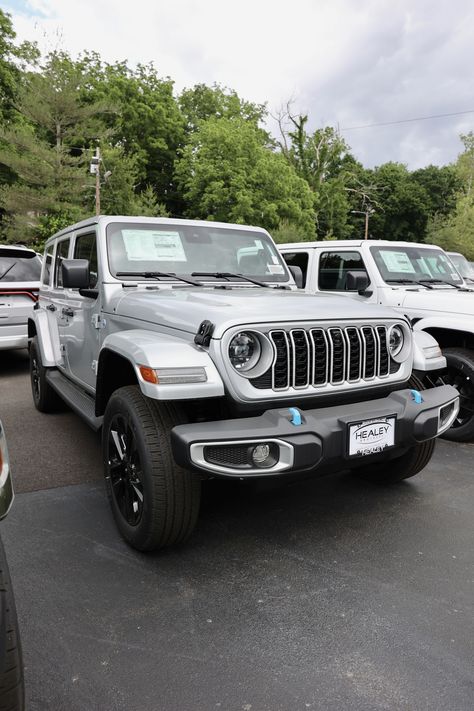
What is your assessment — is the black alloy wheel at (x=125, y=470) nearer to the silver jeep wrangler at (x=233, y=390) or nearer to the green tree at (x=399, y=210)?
the silver jeep wrangler at (x=233, y=390)

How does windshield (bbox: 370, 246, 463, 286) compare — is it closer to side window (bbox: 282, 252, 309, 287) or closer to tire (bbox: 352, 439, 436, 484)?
side window (bbox: 282, 252, 309, 287)

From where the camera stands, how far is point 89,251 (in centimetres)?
408

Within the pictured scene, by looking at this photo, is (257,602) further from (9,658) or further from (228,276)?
(228,276)

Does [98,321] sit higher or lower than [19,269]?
lower

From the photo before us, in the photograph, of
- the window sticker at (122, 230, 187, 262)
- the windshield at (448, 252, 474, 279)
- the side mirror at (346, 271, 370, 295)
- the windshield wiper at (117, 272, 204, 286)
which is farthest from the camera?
the windshield at (448, 252, 474, 279)

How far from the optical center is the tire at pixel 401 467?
3.44 metres

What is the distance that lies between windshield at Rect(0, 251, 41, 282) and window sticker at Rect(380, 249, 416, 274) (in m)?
4.97

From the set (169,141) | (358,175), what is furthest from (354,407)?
(358,175)

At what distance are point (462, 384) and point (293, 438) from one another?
2.96 meters

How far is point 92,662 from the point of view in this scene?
2.06m

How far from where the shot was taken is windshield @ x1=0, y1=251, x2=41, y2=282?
7531mm

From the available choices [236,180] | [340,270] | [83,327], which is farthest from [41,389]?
[236,180]

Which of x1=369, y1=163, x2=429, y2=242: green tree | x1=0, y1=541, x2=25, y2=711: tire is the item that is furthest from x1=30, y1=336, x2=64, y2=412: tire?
x1=369, y1=163, x2=429, y2=242: green tree

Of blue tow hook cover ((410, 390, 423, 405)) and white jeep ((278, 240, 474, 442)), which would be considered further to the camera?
white jeep ((278, 240, 474, 442))
